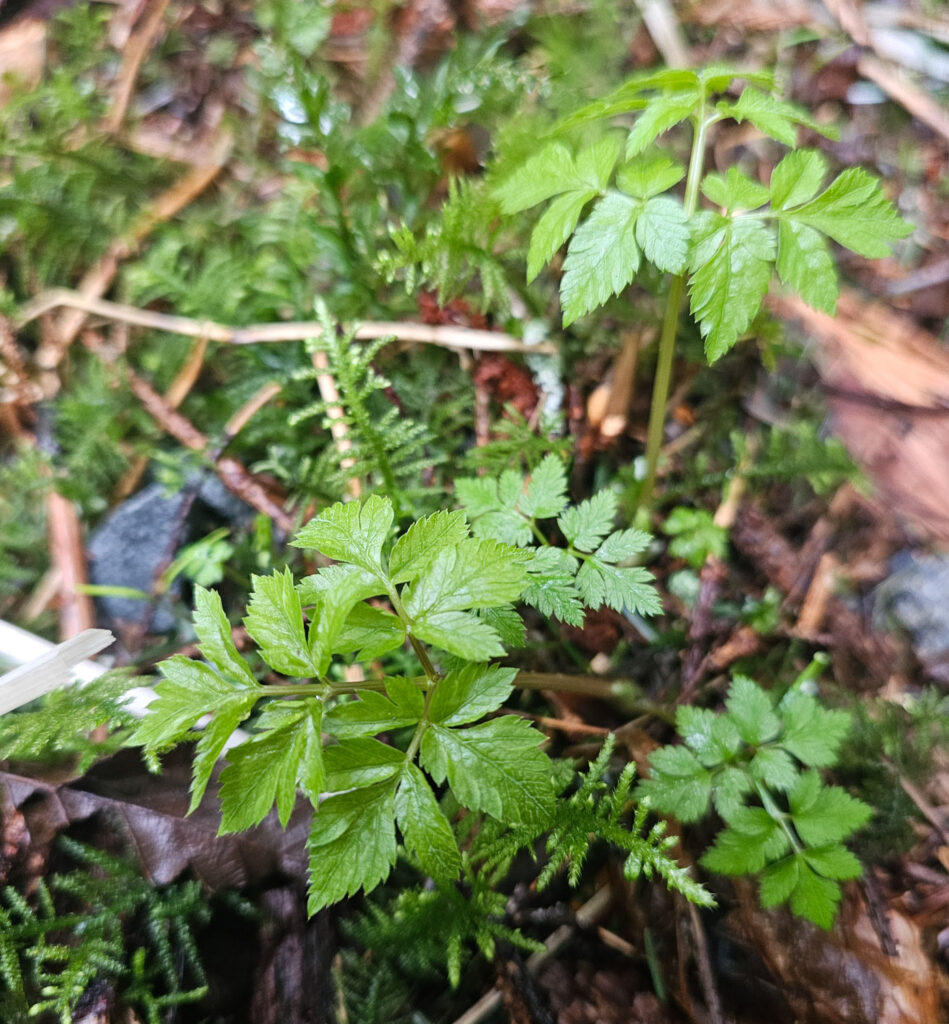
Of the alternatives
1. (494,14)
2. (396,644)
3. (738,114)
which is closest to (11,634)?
(396,644)

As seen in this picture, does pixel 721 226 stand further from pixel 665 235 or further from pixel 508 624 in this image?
pixel 508 624

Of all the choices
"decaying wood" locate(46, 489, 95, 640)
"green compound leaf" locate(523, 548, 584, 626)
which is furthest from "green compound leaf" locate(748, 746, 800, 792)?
"decaying wood" locate(46, 489, 95, 640)

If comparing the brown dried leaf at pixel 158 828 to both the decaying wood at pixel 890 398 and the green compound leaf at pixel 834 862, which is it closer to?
the green compound leaf at pixel 834 862

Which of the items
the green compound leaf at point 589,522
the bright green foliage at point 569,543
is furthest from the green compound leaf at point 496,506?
the green compound leaf at point 589,522

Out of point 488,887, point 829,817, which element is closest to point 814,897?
point 829,817

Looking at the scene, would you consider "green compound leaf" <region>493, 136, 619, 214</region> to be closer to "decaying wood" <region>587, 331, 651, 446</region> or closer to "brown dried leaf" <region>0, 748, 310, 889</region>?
"decaying wood" <region>587, 331, 651, 446</region>
